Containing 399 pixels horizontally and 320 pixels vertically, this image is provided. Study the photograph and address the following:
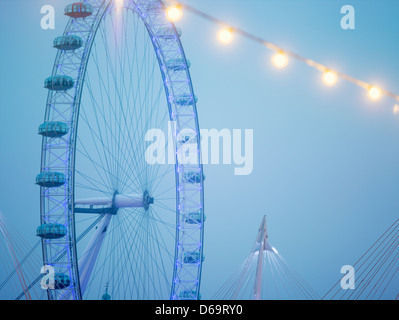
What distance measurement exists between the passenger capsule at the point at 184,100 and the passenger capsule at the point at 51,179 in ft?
16.8

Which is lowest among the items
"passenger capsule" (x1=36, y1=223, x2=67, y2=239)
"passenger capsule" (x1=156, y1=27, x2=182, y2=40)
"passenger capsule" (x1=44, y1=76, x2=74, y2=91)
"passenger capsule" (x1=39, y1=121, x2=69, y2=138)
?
"passenger capsule" (x1=36, y1=223, x2=67, y2=239)

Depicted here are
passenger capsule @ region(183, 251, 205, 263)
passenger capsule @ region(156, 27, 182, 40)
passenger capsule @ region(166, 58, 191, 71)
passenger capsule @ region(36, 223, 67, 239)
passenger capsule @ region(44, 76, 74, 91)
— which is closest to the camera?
passenger capsule @ region(36, 223, 67, 239)

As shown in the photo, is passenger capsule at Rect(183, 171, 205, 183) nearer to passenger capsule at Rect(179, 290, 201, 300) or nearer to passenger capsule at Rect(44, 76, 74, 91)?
passenger capsule at Rect(179, 290, 201, 300)

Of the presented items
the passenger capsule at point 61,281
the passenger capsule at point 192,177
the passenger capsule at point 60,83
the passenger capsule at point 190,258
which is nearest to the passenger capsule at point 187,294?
the passenger capsule at point 190,258

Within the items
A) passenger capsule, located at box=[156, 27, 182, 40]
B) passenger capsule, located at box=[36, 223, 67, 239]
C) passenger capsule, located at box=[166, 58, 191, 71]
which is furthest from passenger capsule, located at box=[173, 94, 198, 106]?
passenger capsule, located at box=[36, 223, 67, 239]

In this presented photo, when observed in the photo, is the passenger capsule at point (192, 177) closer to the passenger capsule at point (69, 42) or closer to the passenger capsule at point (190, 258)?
the passenger capsule at point (190, 258)

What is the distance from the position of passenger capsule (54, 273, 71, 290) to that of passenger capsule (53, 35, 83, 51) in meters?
5.32

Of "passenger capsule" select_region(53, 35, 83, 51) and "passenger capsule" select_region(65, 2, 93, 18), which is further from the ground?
"passenger capsule" select_region(65, 2, 93, 18)

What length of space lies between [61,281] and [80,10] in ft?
20.9

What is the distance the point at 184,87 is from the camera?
58.0ft

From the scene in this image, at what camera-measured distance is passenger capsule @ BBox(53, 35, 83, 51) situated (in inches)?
558
